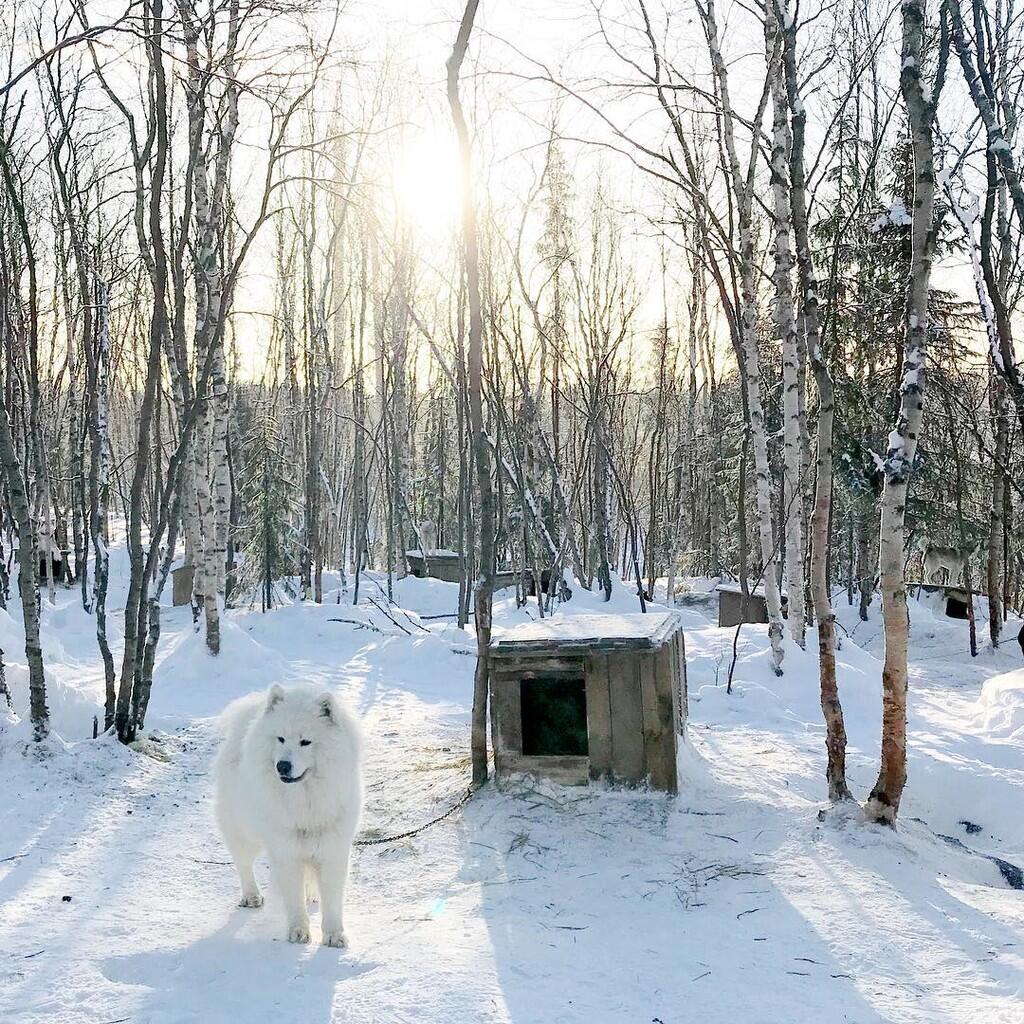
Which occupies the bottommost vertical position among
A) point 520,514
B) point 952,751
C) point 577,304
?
point 952,751

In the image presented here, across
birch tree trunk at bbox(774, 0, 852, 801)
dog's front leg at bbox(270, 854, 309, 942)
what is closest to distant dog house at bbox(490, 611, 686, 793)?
birch tree trunk at bbox(774, 0, 852, 801)

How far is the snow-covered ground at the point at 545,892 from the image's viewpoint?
11.3ft

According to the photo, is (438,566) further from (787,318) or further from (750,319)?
(787,318)

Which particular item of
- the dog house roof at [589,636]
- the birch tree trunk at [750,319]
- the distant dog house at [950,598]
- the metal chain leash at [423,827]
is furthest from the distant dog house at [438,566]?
the metal chain leash at [423,827]

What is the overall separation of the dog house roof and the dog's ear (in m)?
1.93

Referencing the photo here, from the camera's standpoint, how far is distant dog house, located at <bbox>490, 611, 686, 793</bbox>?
5773mm

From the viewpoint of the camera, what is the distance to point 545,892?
189 inches

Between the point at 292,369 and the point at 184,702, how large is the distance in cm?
1256

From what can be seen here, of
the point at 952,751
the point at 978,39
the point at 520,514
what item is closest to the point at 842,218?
the point at 978,39

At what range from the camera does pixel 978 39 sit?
8203 millimetres

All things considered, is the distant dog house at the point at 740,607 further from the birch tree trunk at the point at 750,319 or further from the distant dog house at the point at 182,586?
the distant dog house at the point at 182,586

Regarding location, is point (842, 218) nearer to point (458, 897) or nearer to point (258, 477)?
point (458, 897)

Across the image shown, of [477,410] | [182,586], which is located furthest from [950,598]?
[182,586]

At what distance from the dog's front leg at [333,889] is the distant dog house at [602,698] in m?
2.12
